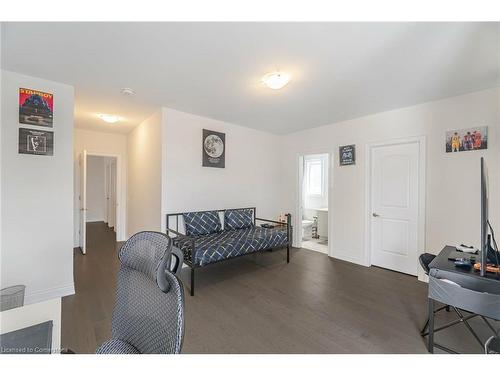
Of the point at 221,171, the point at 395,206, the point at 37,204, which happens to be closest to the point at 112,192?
the point at 221,171

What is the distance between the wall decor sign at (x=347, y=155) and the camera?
12.4ft

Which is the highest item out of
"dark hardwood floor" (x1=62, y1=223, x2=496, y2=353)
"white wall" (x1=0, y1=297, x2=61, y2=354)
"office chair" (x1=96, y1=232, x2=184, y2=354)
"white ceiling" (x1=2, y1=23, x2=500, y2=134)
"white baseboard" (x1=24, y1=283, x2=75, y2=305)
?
"white ceiling" (x1=2, y1=23, x2=500, y2=134)

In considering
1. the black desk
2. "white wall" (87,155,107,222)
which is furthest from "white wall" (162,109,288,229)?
"white wall" (87,155,107,222)

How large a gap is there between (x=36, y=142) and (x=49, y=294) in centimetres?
166

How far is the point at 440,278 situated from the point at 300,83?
2.23 metres

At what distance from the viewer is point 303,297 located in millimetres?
2600

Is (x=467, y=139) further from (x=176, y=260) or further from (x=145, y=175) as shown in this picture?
(x=145, y=175)

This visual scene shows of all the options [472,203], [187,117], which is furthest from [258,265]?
[472,203]

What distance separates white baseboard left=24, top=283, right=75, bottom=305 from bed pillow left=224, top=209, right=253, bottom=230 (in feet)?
7.14

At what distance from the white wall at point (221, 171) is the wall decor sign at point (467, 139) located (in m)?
2.94

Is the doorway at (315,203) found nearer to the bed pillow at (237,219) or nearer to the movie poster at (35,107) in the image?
the bed pillow at (237,219)

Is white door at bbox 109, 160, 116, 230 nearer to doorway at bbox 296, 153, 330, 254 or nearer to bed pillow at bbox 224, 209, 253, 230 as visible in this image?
bed pillow at bbox 224, 209, 253, 230

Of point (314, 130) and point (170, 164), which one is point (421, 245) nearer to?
point (314, 130)

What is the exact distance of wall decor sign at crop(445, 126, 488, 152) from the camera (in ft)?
8.59
